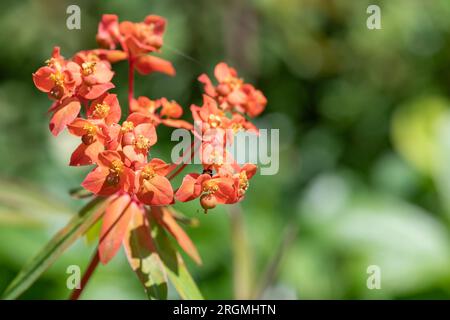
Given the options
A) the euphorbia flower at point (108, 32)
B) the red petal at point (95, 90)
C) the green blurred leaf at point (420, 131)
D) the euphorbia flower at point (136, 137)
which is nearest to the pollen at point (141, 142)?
the euphorbia flower at point (136, 137)

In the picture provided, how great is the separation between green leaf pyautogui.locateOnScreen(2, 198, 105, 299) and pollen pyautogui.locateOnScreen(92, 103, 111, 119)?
0.76ft

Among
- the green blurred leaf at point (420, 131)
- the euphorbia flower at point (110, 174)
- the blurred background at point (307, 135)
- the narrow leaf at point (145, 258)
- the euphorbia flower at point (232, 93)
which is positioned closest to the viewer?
the euphorbia flower at point (110, 174)

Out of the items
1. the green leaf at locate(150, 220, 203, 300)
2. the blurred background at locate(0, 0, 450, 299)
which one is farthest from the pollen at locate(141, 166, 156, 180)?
the blurred background at locate(0, 0, 450, 299)

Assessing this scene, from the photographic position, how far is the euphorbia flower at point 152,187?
1.10 metres

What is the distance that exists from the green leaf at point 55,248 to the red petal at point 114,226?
0.18ft

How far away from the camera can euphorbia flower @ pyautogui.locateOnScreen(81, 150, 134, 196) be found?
1094mm

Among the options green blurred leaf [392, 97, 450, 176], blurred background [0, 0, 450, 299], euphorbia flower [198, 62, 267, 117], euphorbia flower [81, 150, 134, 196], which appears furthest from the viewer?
green blurred leaf [392, 97, 450, 176]

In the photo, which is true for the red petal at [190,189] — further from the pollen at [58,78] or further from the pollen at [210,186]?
the pollen at [58,78]

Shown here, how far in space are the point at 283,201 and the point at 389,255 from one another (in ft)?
2.08

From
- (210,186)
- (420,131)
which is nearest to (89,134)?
(210,186)

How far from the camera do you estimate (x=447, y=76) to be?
3.35 metres

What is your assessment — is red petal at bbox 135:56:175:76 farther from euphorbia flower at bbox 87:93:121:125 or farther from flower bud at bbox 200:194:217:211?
flower bud at bbox 200:194:217:211
